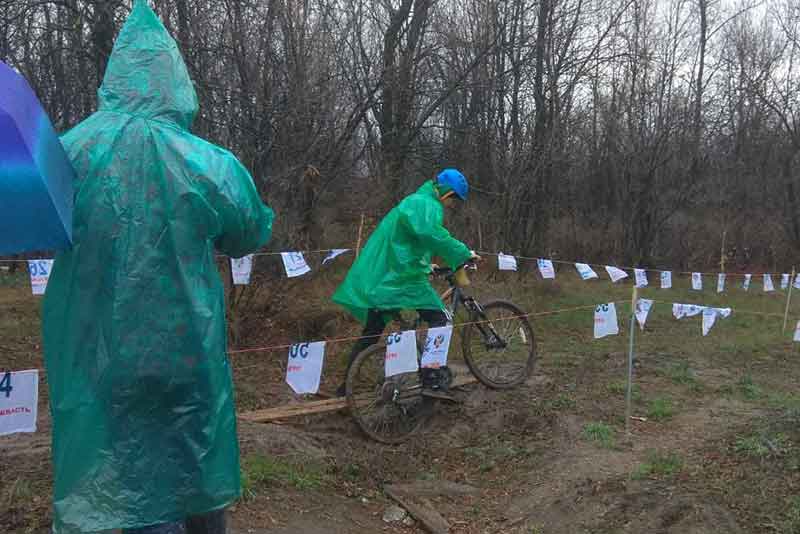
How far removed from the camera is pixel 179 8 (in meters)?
7.19

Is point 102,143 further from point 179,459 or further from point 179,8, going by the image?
point 179,8

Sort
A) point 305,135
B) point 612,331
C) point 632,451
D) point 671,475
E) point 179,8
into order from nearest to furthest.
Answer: point 671,475, point 632,451, point 612,331, point 179,8, point 305,135

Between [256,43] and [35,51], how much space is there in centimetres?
381

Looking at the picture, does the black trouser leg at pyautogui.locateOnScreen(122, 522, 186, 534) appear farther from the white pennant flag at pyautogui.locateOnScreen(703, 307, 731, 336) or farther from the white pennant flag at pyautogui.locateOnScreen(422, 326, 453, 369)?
the white pennant flag at pyautogui.locateOnScreen(703, 307, 731, 336)

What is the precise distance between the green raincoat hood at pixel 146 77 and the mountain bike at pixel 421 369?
2.89m

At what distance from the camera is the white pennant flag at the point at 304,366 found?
4.52m

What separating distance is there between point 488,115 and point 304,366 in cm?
1035

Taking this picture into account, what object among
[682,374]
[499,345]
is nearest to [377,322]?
[499,345]

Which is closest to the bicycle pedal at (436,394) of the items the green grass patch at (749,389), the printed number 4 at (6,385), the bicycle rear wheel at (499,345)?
the bicycle rear wheel at (499,345)

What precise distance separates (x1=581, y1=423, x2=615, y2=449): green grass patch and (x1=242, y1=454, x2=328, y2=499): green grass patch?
2.03 m

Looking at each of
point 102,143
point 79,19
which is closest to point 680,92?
point 79,19

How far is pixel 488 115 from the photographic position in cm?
1403

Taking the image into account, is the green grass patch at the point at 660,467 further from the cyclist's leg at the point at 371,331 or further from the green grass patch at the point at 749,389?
the green grass patch at the point at 749,389

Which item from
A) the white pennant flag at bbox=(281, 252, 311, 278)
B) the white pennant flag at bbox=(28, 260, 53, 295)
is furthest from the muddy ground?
the white pennant flag at bbox=(28, 260, 53, 295)
